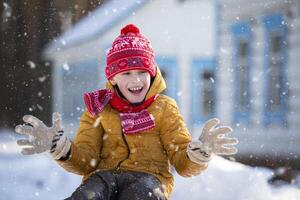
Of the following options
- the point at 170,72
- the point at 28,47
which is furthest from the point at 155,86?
the point at 28,47

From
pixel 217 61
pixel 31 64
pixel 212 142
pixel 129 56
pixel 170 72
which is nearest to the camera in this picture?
pixel 212 142

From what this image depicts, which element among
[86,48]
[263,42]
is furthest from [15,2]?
[263,42]

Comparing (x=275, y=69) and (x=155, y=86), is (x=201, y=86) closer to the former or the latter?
(x=275, y=69)

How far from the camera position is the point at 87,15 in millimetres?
16234

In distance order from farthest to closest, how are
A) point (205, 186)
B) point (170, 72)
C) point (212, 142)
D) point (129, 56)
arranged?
1. point (170, 72)
2. point (205, 186)
3. point (129, 56)
4. point (212, 142)

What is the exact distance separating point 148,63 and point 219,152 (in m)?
0.66

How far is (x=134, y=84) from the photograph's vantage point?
3414 millimetres

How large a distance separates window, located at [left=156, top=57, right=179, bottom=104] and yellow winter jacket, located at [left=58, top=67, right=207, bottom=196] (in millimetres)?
10283

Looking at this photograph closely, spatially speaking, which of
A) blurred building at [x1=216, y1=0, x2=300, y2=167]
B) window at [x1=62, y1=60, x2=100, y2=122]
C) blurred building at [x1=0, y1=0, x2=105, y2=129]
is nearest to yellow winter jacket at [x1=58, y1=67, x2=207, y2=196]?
blurred building at [x1=216, y1=0, x2=300, y2=167]

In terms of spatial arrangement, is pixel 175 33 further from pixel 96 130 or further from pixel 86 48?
pixel 96 130

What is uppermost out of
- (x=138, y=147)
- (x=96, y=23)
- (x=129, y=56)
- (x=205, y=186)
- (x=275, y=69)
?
(x=96, y=23)

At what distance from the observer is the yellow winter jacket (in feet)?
11.0

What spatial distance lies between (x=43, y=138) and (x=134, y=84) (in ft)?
1.81

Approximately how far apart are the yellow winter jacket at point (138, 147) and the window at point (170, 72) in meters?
10.3
